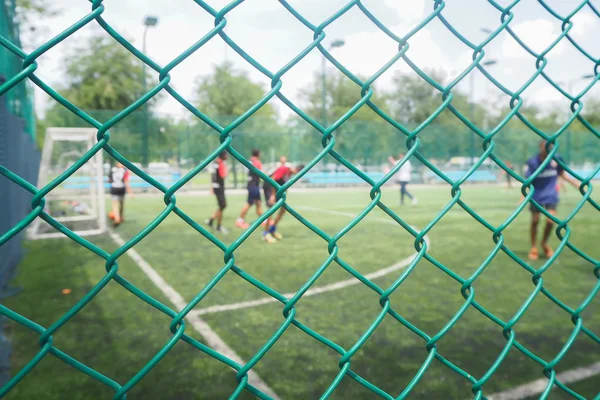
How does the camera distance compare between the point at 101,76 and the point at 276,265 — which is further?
the point at 101,76

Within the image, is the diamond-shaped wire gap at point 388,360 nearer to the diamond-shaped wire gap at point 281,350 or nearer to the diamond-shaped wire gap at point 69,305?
the diamond-shaped wire gap at point 281,350

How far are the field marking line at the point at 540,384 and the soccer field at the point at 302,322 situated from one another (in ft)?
0.18

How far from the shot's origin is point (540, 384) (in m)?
2.98

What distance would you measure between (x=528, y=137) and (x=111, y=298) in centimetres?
3267

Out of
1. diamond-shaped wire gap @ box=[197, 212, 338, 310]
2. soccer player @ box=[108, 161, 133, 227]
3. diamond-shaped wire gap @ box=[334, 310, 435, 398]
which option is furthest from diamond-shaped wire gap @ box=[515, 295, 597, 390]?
soccer player @ box=[108, 161, 133, 227]

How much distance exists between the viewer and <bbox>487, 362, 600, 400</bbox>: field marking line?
2.81m

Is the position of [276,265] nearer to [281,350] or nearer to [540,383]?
[281,350]

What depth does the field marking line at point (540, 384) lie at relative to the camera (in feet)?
Answer: 9.22

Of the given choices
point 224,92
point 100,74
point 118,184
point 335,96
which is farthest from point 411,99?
point 118,184

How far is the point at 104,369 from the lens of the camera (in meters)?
3.22

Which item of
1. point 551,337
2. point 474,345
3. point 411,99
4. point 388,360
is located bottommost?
point 388,360

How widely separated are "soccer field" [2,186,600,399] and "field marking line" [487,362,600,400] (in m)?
0.05

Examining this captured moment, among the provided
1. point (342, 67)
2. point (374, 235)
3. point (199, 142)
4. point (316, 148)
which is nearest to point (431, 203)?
point (374, 235)

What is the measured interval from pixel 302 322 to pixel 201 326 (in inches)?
37.3
